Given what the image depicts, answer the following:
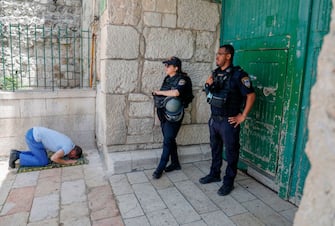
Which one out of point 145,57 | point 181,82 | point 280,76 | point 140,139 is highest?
point 145,57

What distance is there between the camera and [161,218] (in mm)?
2451

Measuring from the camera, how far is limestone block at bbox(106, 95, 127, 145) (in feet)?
11.3

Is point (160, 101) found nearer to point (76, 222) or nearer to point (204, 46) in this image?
point (204, 46)

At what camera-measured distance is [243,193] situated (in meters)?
2.91

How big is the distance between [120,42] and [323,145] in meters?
2.91

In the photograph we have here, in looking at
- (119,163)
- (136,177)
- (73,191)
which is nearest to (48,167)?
(73,191)

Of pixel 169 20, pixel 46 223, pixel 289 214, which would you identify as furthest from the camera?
pixel 169 20

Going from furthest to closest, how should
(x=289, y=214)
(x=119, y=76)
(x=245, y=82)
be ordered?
(x=119, y=76)
(x=245, y=82)
(x=289, y=214)

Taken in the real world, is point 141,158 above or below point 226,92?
below

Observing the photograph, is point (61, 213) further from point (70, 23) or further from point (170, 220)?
point (70, 23)

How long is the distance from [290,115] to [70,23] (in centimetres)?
608

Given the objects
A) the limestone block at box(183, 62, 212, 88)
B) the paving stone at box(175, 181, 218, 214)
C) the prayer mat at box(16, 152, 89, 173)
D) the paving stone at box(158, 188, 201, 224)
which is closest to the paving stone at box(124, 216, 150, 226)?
the paving stone at box(158, 188, 201, 224)

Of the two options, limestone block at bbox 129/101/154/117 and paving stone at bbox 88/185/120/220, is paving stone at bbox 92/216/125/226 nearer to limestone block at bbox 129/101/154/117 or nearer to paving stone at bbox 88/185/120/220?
paving stone at bbox 88/185/120/220

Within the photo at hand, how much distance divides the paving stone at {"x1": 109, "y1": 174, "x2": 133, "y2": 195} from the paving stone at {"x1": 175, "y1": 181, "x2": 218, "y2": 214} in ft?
1.90
